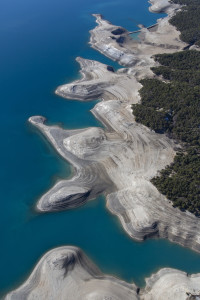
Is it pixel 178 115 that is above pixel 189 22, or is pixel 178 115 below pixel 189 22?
below

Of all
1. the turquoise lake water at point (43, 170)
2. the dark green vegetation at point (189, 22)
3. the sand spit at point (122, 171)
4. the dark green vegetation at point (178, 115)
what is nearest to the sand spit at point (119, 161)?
the sand spit at point (122, 171)

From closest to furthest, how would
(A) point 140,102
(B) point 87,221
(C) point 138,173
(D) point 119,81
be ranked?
(B) point 87,221 → (C) point 138,173 → (A) point 140,102 → (D) point 119,81

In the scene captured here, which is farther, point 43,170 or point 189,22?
point 189,22

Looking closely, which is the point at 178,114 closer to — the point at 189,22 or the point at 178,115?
the point at 178,115

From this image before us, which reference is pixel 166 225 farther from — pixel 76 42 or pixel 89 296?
pixel 76 42

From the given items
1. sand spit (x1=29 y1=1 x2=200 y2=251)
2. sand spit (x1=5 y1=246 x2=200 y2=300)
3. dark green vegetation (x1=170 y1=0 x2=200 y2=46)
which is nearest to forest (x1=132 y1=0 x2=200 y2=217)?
dark green vegetation (x1=170 y1=0 x2=200 y2=46)

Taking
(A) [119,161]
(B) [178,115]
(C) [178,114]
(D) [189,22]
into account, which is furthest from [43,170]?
(D) [189,22]

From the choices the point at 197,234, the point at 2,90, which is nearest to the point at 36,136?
the point at 2,90

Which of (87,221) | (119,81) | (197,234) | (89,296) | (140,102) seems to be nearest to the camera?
(89,296)
